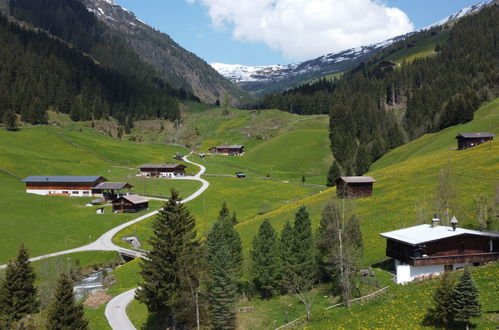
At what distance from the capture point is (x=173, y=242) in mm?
40250

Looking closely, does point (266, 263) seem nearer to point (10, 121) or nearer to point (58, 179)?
point (58, 179)

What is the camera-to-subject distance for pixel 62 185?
10944 cm

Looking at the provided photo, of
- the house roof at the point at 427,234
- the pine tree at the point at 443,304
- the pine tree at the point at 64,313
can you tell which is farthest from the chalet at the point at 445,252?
the pine tree at the point at 64,313

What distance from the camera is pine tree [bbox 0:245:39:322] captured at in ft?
150

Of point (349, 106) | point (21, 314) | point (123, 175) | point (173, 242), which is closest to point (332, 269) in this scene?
point (173, 242)

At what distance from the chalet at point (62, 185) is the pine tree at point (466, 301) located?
10105 cm

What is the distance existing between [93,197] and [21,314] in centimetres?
6581

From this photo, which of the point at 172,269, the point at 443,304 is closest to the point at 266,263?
the point at 172,269

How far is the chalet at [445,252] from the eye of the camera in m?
37.5

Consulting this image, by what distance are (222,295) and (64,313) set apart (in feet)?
46.5

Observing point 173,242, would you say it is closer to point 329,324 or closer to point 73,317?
point 73,317

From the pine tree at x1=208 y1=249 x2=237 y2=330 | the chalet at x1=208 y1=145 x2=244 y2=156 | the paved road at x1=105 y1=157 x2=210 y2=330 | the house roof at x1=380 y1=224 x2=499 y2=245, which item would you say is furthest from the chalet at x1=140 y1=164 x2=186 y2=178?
the house roof at x1=380 y1=224 x2=499 y2=245

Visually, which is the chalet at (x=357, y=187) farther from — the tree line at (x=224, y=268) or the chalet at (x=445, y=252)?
the chalet at (x=445, y=252)

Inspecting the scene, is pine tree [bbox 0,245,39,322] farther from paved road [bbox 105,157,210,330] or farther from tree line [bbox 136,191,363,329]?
tree line [bbox 136,191,363,329]
